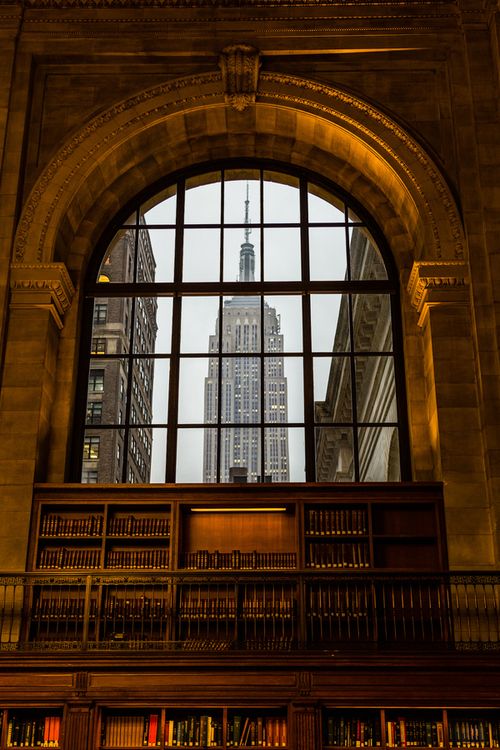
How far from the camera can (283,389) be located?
1142 centimetres

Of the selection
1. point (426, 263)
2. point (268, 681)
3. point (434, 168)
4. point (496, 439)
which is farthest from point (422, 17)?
point (268, 681)

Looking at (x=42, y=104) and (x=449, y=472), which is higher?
(x=42, y=104)

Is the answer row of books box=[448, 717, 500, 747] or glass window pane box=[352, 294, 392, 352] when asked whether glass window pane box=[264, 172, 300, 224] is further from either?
row of books box=[448, 717, 500, 747]

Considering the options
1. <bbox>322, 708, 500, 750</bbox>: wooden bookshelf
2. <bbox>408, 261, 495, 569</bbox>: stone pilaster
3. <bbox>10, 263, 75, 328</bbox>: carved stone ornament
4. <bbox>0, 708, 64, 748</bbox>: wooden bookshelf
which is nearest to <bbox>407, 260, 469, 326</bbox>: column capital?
<bbox>408, 261, 495, 569</bbox>: stone pilaster

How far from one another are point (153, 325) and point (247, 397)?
145 cm

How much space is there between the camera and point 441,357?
10523 millimetres

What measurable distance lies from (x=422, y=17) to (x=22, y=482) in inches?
278

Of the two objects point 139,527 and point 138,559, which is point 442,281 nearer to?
point 139,527

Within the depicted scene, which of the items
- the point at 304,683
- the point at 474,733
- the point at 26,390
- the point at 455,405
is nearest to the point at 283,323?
the point at 455,405

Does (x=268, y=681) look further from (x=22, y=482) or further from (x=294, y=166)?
(x=294, y=166)

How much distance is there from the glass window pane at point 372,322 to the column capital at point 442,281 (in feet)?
3.21

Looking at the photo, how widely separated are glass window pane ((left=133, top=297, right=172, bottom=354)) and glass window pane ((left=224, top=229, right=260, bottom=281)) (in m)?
0.82

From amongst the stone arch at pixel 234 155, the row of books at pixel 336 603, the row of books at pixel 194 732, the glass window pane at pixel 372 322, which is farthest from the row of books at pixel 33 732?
the glass window pane at pixel 372 322

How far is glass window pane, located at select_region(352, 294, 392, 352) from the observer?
11586mm
